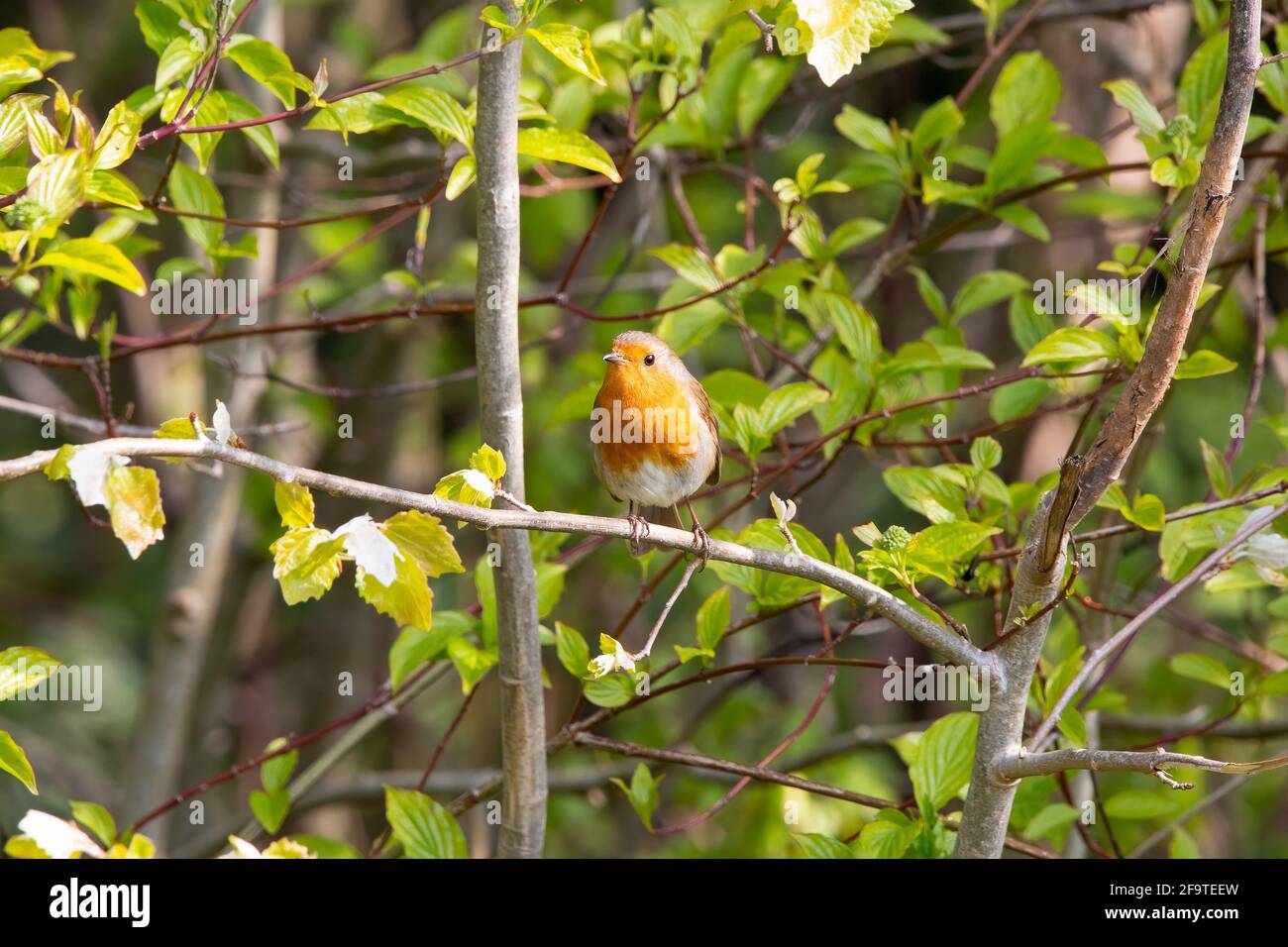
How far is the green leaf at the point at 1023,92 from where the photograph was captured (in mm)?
3143

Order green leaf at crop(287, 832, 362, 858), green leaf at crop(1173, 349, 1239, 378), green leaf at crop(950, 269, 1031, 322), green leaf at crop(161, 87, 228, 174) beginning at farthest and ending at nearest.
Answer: green leaf at crop(950, 269, 1031, 322) < green leaf at crop(287, 832, 362, 858) < green leaf at crop(1173, 349, 1239, 378) < green leaf at crop(161, 87, 228, 174)

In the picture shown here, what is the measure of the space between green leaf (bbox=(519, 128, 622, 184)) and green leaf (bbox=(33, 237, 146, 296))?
817mm

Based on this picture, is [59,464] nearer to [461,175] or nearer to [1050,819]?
[461,175]

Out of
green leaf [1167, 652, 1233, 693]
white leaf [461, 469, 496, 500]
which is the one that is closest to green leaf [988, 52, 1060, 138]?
green leaf [1167, 652, 1233, 693]

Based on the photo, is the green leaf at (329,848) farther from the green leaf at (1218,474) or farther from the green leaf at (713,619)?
the green leaf at (1218,474)

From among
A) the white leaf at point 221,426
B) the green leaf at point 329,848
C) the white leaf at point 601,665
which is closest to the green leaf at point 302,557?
the white leaf at point 221,426

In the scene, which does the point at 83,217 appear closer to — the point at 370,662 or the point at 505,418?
the point at 370,662

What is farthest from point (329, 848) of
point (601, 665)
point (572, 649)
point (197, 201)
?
point (197, 201)

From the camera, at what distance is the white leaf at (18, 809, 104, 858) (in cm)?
178

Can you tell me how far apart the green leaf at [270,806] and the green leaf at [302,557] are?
110cm

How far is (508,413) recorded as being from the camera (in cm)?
244

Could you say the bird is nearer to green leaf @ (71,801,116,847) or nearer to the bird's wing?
the bird's wing

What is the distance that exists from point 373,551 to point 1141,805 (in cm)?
199

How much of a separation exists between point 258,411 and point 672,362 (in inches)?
90.0
